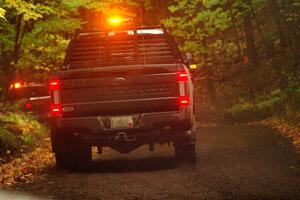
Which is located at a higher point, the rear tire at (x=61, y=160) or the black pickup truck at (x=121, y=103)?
the black pickup truck at (x=121, y=103)

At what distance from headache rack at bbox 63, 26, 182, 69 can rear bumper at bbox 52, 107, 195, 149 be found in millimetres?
1826

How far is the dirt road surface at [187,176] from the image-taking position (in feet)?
26.9

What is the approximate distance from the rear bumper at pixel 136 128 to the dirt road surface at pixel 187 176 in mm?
601

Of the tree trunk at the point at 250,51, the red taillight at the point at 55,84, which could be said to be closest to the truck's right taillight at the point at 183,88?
the red taillight at the point at 55,84

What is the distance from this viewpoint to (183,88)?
1027 cm

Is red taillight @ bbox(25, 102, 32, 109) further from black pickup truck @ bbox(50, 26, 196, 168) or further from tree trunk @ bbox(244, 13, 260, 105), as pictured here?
tree trunk @ bbox(244, 13, 260, 105)

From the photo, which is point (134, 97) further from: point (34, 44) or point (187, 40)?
point (187, 40)

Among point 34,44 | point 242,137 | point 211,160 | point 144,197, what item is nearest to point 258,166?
point 211,160

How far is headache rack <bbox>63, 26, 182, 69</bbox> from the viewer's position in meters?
11.9

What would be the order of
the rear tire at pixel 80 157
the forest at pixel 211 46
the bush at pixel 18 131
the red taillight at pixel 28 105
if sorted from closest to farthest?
the rear tire at pixel 80 157 → the bush at pixel 18 131 → the forest at pixel 211 46 → the red taillight at pixel 28 105

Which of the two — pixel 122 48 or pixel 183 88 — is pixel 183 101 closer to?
pixel 183 88

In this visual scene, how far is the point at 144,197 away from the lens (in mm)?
7945

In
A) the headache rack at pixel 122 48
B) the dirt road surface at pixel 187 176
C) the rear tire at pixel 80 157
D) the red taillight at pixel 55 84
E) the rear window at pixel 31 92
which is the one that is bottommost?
the dirt road surface at pixel 187 176

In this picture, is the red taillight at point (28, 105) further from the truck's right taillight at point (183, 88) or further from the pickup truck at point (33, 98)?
the truck's right taillight at point (183, 88)
